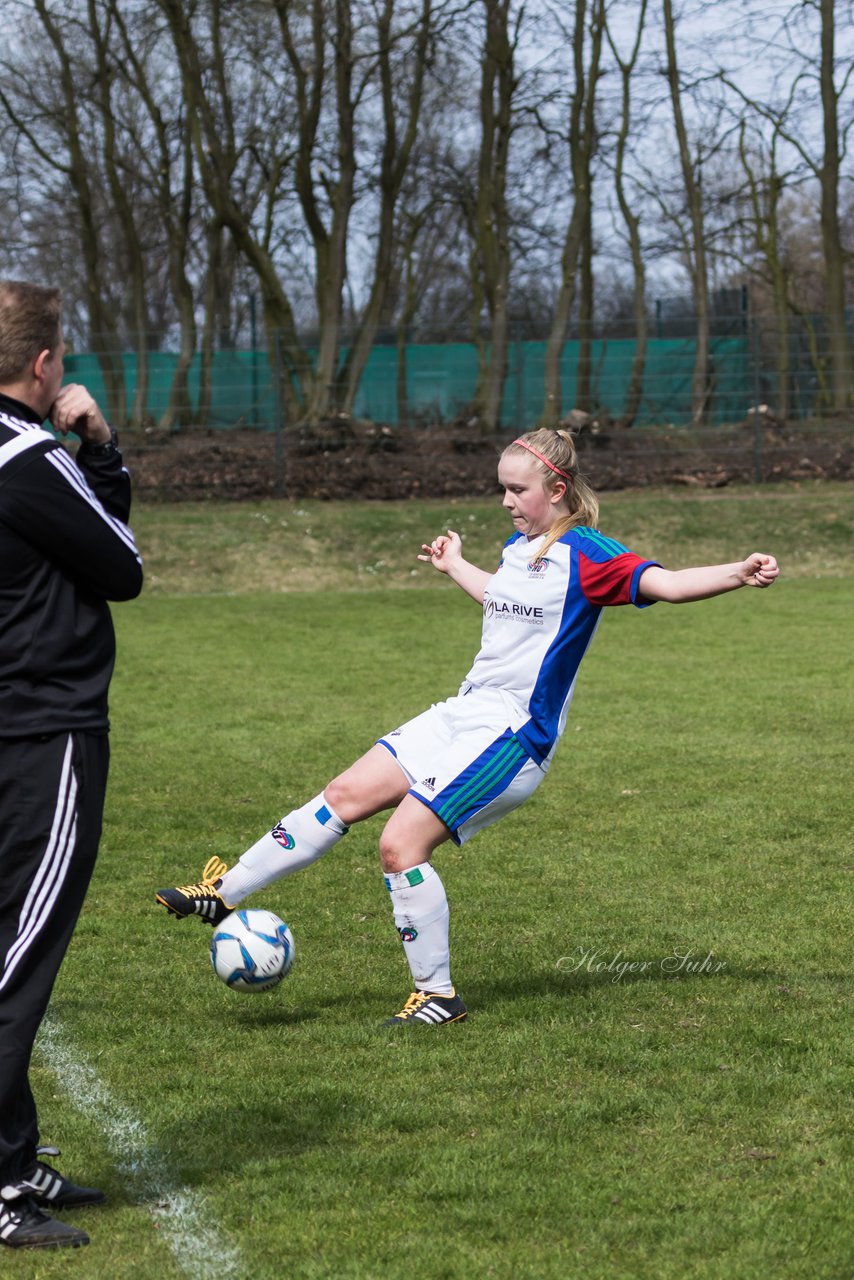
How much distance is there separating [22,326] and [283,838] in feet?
7.54

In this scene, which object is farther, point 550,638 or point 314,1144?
point 550,638

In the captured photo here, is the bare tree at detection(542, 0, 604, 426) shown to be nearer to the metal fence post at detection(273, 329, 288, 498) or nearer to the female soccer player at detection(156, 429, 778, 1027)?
the metal fence post at detection(273, 329, 288, 498)

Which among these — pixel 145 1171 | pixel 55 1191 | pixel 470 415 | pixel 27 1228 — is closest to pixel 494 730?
pixel 145 1171

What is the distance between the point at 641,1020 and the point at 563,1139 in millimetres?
1008

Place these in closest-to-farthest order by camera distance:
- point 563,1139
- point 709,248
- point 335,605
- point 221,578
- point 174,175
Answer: point 563,1139 → point 335,605 → point 221,578 → point 174,175 → point 709,248

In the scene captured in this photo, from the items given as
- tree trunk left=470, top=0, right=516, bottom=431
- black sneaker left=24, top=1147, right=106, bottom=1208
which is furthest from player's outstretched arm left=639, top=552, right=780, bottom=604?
tree trunk left=470, top=0, right=516, bottom=431

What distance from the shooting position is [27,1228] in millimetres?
3205

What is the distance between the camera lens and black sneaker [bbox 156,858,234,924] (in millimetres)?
4895

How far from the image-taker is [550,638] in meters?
4.75

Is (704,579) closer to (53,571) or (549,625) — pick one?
(549,625)

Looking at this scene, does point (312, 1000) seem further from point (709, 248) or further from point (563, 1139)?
point (709, 248)

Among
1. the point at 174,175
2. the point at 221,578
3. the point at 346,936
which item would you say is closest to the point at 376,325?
the point at 174,175

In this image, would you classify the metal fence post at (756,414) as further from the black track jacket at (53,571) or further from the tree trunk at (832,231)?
the black track jacket at (53,571)

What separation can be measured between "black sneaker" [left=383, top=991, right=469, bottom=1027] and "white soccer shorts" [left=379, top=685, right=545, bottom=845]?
0.51m
